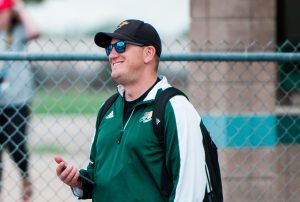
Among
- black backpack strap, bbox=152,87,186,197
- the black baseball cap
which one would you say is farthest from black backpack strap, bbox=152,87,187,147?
the black baseball cap

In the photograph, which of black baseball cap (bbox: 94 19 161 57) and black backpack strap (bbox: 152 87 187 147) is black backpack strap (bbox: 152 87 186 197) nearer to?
black backpack strap (bbox: 152 87 187 147)

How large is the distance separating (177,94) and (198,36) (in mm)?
2821

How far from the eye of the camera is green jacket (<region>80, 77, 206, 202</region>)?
3.38m

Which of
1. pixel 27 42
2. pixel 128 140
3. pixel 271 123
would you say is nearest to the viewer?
pixel 128 140

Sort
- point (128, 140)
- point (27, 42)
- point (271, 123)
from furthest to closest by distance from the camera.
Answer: point (27, 42) < point (271, 123) < point (128, 140)

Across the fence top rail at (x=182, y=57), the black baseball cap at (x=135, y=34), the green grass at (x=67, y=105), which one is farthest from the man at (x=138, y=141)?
the green grass at (x=67, y=105)

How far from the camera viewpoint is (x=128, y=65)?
11.9ft

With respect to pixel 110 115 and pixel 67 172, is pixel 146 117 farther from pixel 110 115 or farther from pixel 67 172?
pixel 67 172

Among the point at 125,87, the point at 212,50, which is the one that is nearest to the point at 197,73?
the point at 212,50

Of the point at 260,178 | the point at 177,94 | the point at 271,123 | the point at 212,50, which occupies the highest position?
the point at 177,94

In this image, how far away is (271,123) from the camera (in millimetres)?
5910

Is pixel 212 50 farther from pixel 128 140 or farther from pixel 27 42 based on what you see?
pixel 128 140

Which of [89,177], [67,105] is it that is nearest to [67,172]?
[89,177]

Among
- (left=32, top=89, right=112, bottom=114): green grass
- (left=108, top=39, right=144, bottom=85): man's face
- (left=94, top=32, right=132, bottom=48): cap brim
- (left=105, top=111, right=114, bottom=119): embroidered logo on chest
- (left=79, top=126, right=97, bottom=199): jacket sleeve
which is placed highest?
(left=94, top=32, right=132, bottom=48): cap brim
